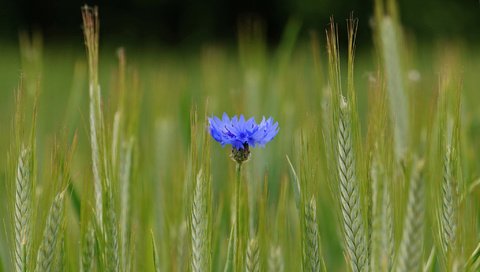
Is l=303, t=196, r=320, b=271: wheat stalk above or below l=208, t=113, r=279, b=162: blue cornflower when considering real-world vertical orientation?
below

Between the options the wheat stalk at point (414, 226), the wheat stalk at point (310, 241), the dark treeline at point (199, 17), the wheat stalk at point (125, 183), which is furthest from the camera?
the dark treeline at point (199, 17)

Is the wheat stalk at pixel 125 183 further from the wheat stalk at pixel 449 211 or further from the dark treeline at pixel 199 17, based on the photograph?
the dark treeline at pixel 199 17

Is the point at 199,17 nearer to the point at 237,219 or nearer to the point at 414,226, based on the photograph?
the point at 237,219

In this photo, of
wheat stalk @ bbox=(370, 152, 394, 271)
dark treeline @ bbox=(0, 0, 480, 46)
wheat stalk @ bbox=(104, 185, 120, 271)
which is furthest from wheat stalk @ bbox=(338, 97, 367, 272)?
dark treeline @ bbox=(0, 0, 480, 46)

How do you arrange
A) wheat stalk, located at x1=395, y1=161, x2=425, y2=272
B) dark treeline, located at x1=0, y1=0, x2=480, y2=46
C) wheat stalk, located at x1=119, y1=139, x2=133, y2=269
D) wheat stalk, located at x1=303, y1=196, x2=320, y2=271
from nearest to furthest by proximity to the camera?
wheat stalk, located at x1=395, y1=161, x2=425, y2=272 → wheat stalk, located at x1=303, y1=196, x2=320, y2=271 → wheat stalk, located at x1=119, y1=139, x2=133, y2=269 → dark treeline, located at x1=0, y1=0, x2=480, y2=46

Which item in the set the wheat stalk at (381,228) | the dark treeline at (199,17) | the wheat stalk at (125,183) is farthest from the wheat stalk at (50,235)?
the dark treeline at (199,17)

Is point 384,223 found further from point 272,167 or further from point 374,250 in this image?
point 272,167

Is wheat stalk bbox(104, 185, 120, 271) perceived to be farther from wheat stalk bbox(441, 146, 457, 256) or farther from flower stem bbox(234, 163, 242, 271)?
wheat stalk bbox(441, 146, 457, 256)
